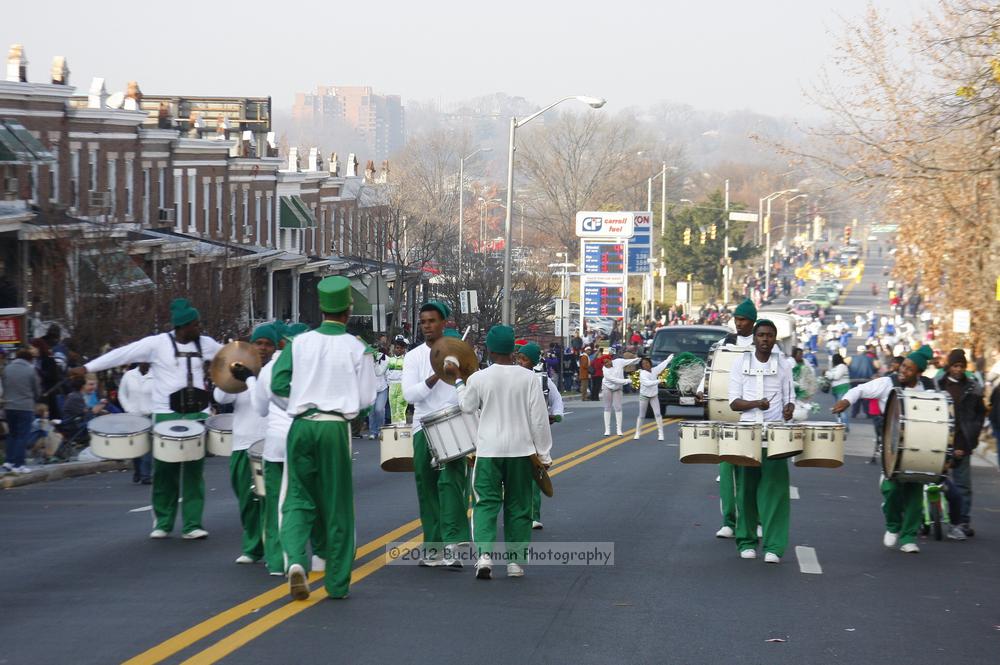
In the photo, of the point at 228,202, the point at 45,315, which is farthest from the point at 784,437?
the point at 228,202

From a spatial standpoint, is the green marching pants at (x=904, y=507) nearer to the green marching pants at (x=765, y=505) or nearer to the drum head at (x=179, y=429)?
the green marching pants at (x=765, y=505)

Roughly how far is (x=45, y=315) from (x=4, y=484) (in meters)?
13.3

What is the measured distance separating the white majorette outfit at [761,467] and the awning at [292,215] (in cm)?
4436

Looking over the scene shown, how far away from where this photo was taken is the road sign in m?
73.2

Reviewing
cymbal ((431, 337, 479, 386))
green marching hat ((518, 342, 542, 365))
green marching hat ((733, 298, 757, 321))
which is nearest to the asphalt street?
cymbal ((431, 337, 479, 386))


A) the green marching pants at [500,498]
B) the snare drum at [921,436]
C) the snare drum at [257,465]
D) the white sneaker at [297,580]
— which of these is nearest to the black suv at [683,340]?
the snare drum at [921,436]

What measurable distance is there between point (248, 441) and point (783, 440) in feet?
13.9

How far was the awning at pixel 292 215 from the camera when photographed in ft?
181

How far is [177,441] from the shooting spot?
39.7 ft

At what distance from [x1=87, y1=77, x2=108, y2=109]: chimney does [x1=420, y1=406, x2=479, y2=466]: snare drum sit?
3165 centimetres

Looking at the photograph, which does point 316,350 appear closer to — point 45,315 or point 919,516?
point 919,516

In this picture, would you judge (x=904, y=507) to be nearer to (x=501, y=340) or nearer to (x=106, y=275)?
(x=501, y=340)

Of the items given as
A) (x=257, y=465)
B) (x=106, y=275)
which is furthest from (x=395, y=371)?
(x=257, y=465)

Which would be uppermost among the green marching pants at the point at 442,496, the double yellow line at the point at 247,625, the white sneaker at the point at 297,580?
the green marching pants at the point at 442,496
